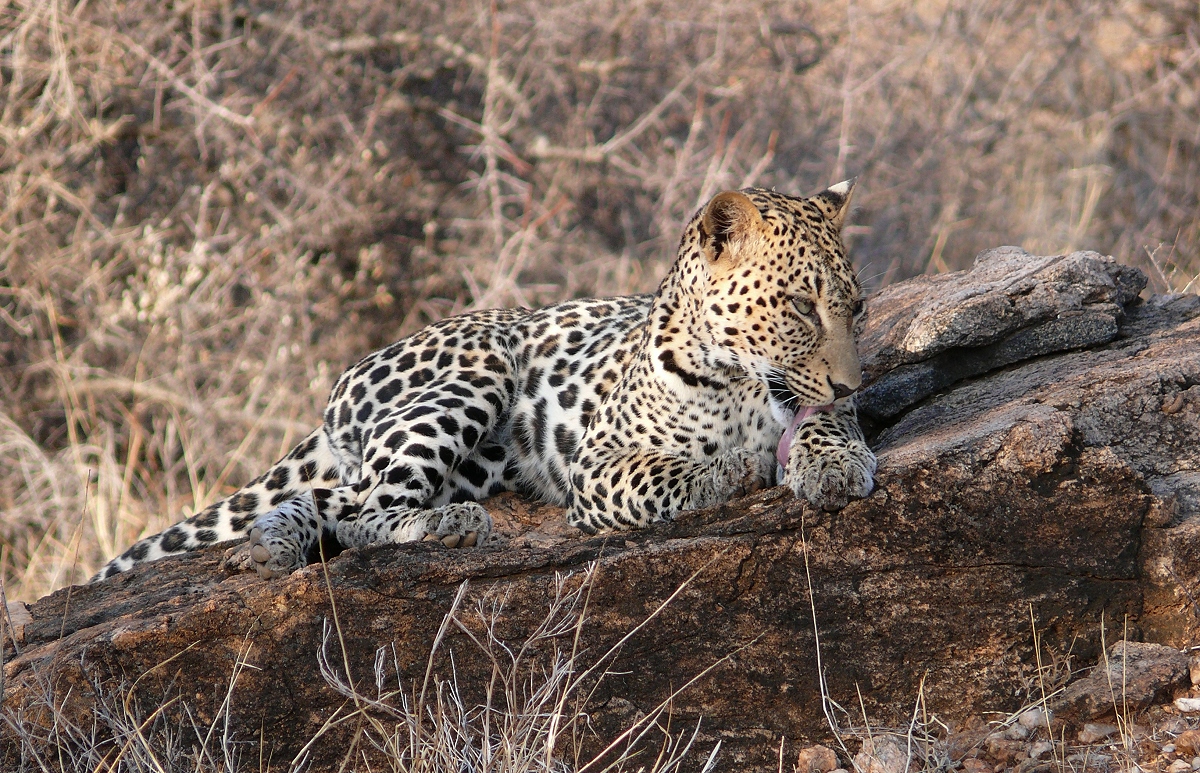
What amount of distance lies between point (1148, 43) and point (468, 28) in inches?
287

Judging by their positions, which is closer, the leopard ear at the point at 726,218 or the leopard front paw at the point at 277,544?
the leopard front paw at the point at 277,544

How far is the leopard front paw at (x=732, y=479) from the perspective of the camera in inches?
183

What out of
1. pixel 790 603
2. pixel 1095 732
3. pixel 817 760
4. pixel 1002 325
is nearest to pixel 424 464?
pixel 790 603

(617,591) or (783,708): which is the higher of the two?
(617,591)

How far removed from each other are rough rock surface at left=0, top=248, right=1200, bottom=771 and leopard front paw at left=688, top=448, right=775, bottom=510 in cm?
22

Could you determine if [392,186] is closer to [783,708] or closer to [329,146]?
[329,146]

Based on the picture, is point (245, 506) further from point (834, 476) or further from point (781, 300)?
point (834, 476)

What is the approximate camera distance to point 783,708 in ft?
13.6

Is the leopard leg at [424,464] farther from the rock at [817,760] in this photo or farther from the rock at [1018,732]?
the rock at [1018,732]

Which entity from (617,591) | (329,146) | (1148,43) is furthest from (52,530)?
(1148,43)

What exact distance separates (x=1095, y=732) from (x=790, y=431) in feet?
5.32

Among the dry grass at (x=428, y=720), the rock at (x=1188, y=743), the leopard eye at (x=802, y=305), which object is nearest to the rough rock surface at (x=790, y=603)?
the dry grass at (x=428, y=720)

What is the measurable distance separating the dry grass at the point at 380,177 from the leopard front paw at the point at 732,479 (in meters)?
5.18

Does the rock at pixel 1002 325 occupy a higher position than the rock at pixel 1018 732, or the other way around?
the rock at pixel 1002 325
